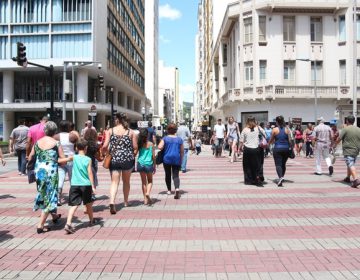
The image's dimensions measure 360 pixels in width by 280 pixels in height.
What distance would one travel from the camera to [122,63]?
6238 centimetres

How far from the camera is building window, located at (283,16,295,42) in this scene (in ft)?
126

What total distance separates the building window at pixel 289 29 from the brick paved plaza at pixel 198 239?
1180 inches

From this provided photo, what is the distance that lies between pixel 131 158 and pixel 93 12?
42.4 m

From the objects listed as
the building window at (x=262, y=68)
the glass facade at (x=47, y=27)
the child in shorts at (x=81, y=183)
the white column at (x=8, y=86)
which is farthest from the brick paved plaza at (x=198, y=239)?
the white column at (x=8, y=86)

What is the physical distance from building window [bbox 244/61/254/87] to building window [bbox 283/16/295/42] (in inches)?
147

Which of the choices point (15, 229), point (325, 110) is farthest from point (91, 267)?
point (325, 110)

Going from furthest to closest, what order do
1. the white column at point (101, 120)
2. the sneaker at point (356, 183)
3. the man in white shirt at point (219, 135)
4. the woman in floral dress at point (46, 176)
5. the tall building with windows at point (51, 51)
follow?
1. the white column at point (101, 120)
2. the tall building with windows at point (51, 51)
3. the man in white shirt at point (219, 135)
4. the sneaker at point (356, 183)
5. the woman in floral dress at point (46, 176)

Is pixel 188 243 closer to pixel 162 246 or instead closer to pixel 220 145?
pixel 162 246

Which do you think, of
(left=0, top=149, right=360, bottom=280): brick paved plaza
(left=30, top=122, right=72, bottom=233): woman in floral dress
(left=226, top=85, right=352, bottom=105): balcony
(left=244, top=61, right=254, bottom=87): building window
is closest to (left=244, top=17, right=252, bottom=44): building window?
(left=244, top=61, right=254, bottom=87): building window

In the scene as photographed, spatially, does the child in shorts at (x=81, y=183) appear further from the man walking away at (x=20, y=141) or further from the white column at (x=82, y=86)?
the white column at (x=82, y=86)

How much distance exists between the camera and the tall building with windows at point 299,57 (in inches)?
1489

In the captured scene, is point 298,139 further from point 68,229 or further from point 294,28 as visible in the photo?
point 68,229

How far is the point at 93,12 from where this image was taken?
157 ft

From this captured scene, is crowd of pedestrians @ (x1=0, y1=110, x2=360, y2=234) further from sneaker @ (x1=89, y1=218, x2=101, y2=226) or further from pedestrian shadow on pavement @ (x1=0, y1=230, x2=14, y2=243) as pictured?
pedestrian shadow on pavement @ (x1=0, y1=230, x2=14, y2=243)
